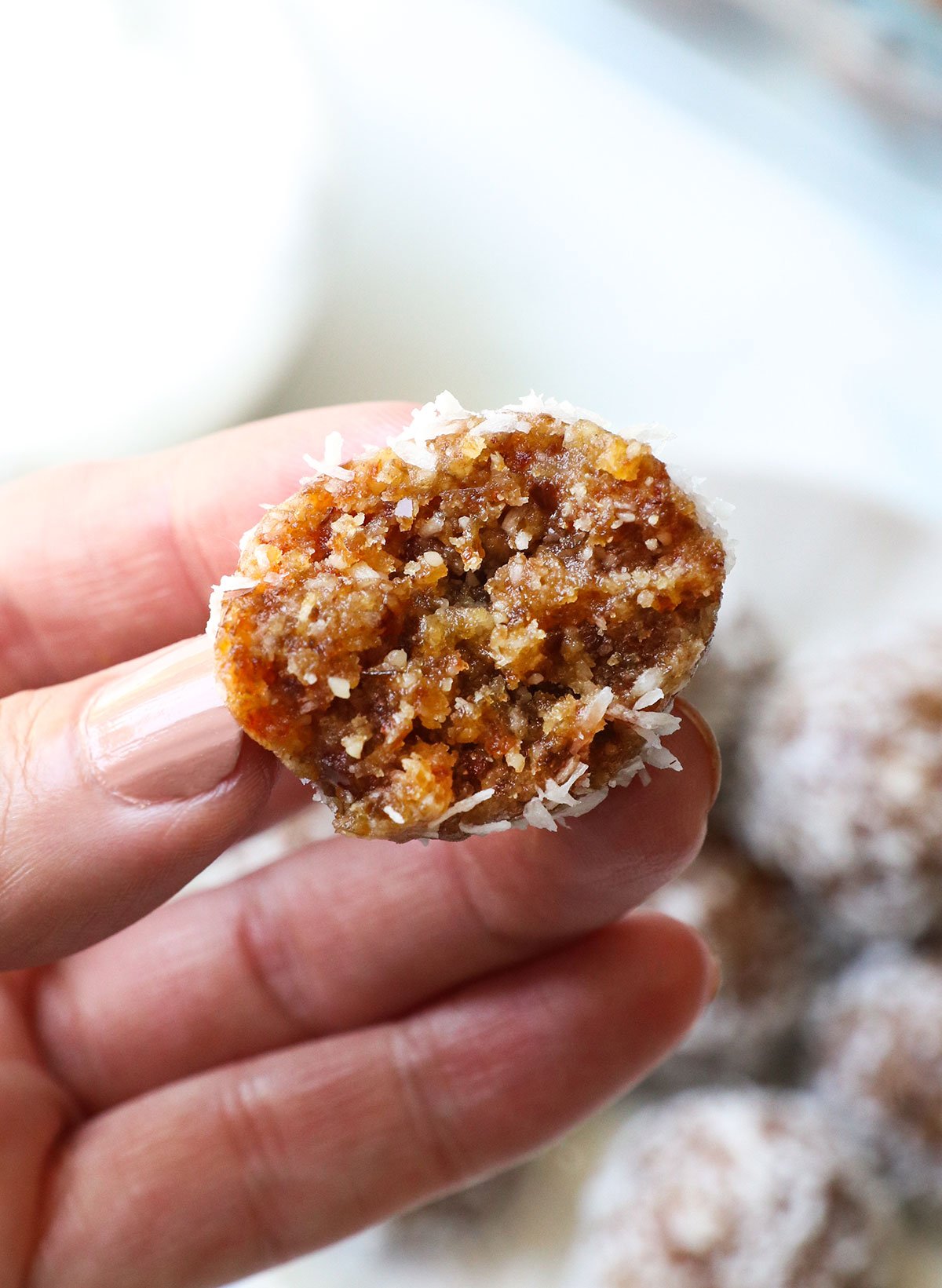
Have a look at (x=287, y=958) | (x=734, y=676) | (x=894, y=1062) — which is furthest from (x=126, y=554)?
(x=894, y=1062)

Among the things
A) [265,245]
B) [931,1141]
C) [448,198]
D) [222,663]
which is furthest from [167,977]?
[448,198]

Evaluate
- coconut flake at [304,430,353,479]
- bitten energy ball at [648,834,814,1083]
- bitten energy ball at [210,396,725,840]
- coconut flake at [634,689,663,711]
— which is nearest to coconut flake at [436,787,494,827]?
bitten energy ball at [210,396,725,840]

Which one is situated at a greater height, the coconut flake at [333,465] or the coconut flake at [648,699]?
the coconut flake at [333,465]

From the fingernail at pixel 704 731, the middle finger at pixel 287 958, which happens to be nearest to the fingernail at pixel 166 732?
the fingernail at pixel 704 731

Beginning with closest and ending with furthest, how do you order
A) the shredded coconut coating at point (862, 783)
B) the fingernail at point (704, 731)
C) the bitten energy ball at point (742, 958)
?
the fingernail at point (704, 731)
the shredded coconut coating at point (862, 783)
the bitten energy ball at point (742, 958)

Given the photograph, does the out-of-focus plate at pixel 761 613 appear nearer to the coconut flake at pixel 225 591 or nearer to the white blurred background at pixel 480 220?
the white blurred background at pixel 480 220

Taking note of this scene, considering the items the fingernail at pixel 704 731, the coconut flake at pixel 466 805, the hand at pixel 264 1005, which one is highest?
the coconut flake at pixel 466 805

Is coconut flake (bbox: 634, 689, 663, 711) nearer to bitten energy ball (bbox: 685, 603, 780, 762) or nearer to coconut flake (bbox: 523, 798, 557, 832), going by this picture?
coconut flake (bbox: 523, 798, 557, 832)

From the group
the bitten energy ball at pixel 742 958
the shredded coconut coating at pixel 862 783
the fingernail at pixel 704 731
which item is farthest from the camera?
the bitten energy ball at pixel 742 958
